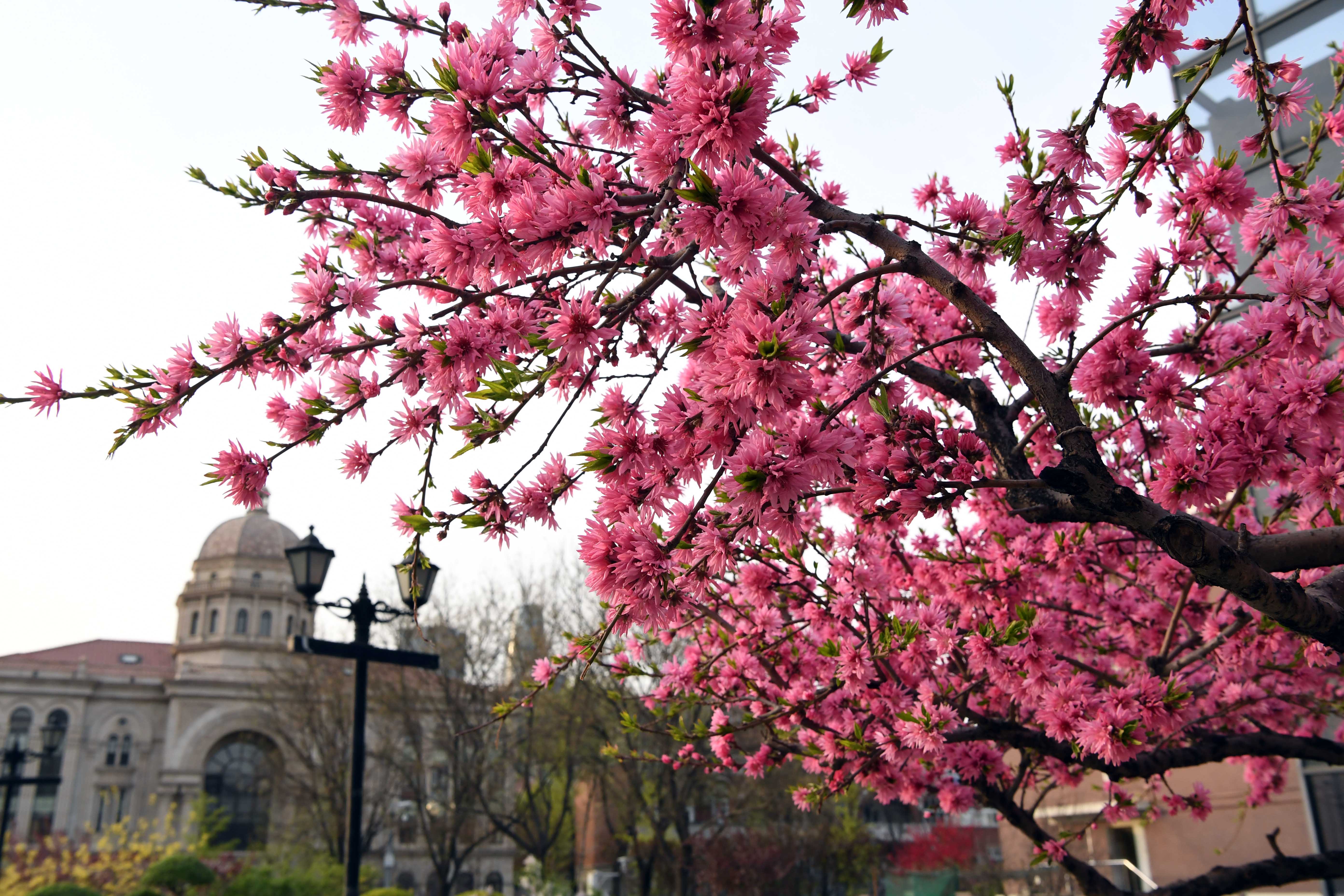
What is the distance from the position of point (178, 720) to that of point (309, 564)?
51030 millimetres

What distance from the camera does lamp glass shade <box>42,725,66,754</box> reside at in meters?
16.6

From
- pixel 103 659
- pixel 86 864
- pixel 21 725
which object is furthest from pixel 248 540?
pixel 86 864

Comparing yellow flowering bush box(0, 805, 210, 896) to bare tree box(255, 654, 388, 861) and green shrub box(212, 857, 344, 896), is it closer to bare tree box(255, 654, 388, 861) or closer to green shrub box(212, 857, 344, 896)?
green shrub box(212, 857, 344, 896)

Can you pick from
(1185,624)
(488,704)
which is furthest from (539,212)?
(488,704)

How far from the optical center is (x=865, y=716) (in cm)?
533

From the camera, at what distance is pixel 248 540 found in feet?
197

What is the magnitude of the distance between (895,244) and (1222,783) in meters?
14.0

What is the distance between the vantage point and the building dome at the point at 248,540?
195 feet

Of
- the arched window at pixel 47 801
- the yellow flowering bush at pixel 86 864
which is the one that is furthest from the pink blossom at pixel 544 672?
the arched window at pixel 47 801

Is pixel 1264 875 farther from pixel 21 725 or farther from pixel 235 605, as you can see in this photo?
pixel 21 725

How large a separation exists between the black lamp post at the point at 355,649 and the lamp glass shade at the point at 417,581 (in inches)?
1.4

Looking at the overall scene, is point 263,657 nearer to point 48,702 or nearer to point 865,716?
point 48,702

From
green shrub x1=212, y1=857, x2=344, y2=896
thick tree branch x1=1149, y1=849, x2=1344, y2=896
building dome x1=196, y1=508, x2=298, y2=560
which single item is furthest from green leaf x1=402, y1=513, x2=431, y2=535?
building dome x1=196, y1=508, x2=298, y2=560

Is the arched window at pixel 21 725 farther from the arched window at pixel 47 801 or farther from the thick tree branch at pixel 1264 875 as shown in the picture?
the thick tree branch at pixel 1264 875
